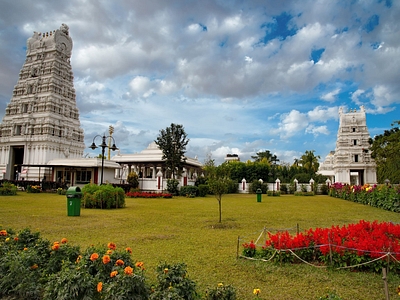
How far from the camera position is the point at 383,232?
6656 mm

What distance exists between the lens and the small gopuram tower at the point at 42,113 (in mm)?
40438

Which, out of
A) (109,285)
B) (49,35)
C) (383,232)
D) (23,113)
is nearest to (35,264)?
(109,285)

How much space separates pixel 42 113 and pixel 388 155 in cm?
4471

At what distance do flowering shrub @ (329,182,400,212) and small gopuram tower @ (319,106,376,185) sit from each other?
2302 cm

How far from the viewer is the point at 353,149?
1934 inches

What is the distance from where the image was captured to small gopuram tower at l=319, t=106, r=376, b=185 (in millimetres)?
48594

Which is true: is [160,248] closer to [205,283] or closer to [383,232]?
[205,283]

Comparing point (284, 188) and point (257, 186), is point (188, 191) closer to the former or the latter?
point (257, 186)

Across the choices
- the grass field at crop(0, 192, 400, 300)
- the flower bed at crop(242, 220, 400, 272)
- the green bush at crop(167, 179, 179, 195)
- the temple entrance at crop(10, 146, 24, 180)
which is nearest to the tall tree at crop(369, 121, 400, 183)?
the green bush at crop(167, 179, 179, 195)

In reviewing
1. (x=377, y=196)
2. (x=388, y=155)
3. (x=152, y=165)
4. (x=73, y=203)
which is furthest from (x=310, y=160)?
(x=73, y=203)

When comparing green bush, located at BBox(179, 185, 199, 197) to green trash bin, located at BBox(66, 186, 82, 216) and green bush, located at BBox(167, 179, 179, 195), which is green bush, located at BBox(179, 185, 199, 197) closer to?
green bush, located at BBox(167, 179, 179, 195)

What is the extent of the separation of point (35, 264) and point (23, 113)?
44.3 m

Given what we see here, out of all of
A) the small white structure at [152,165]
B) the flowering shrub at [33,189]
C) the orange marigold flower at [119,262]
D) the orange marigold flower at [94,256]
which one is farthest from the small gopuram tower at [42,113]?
the orange marigold flower at [119,262]

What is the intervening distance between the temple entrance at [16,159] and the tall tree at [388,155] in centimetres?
4793
